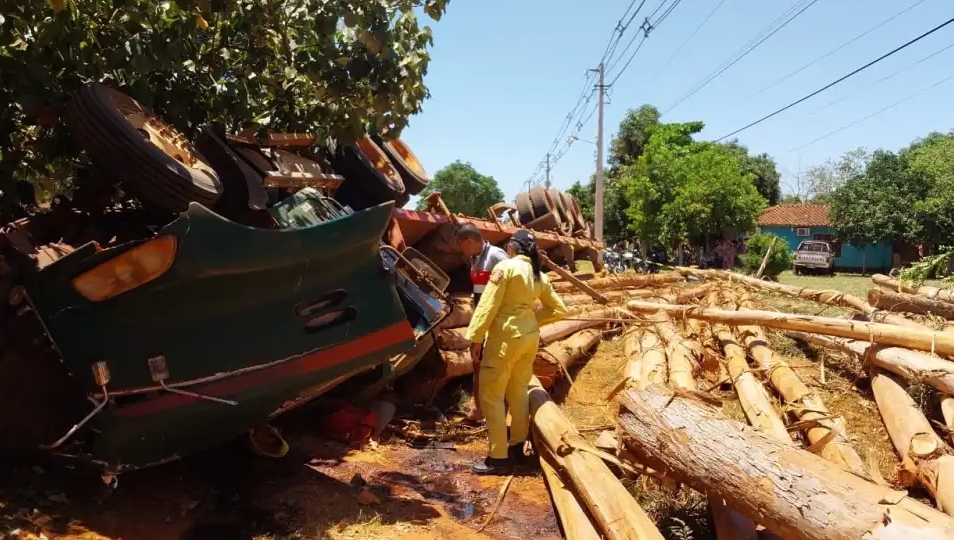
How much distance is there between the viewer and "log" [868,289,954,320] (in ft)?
30.7

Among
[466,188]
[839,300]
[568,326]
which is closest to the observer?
[568,326]

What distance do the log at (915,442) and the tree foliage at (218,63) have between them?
14.4 feet

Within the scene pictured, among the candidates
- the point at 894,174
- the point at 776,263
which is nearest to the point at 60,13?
the point at 776,263

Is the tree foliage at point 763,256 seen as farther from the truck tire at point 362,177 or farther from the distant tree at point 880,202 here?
the truck tire at point 362,177

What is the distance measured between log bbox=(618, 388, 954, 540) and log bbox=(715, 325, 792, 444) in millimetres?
642

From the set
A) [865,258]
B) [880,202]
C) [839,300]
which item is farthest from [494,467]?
[865,258]

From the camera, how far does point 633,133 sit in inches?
1906

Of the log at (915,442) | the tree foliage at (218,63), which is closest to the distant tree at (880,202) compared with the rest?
the log at (915,442)

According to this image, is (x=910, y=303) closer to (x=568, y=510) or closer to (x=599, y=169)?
(x=568, y=510)

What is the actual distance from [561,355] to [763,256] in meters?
21.9

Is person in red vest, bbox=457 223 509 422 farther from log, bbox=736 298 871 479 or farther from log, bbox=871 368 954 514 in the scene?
log, bbox=871 368 954 514

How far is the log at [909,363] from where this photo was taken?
595 centimetres

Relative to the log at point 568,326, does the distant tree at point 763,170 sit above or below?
above

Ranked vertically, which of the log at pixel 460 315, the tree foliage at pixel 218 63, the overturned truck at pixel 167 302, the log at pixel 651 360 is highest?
the tree foliage at pixel 218 63
